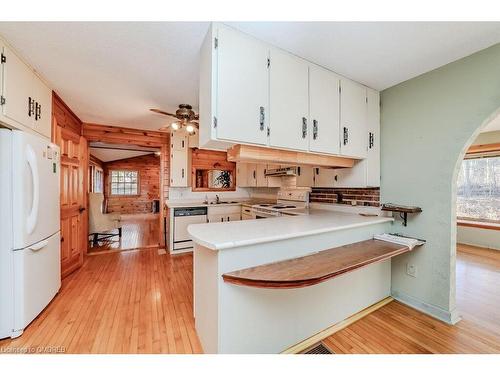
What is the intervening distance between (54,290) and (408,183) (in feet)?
13.6

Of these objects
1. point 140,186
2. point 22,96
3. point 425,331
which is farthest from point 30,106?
point 140,186

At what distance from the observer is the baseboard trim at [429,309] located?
1974mm

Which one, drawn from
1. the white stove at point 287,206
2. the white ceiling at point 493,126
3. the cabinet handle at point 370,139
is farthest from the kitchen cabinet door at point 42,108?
the white ceiling at point 493,126

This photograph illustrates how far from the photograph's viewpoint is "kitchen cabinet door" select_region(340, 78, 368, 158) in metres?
2.19

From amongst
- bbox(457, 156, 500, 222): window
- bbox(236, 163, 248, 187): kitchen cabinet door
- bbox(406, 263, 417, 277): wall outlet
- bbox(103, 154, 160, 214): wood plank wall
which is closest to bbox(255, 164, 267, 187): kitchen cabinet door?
bbox(236, 163, 248, 187): kitchen cabinet door

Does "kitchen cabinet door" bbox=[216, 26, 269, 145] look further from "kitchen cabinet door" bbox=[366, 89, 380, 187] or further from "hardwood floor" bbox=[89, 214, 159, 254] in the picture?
"hardwood floor" bbox=[89, 214, 159, 254]

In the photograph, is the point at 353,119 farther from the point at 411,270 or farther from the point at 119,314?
the point at 119,314

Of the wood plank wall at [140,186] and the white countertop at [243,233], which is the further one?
the wood plank wall at [140,186]

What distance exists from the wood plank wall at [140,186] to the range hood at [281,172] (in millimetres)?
6729

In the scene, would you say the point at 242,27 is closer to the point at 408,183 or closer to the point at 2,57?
the point at 2,57

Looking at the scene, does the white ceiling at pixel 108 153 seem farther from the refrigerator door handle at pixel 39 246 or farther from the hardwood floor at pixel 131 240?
the refrigerator door handle at pixel 39 246

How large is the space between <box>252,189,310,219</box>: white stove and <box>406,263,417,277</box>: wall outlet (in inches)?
55.9

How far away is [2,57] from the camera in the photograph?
1602mm

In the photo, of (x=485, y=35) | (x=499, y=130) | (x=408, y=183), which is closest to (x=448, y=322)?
(x=408, y=183)
